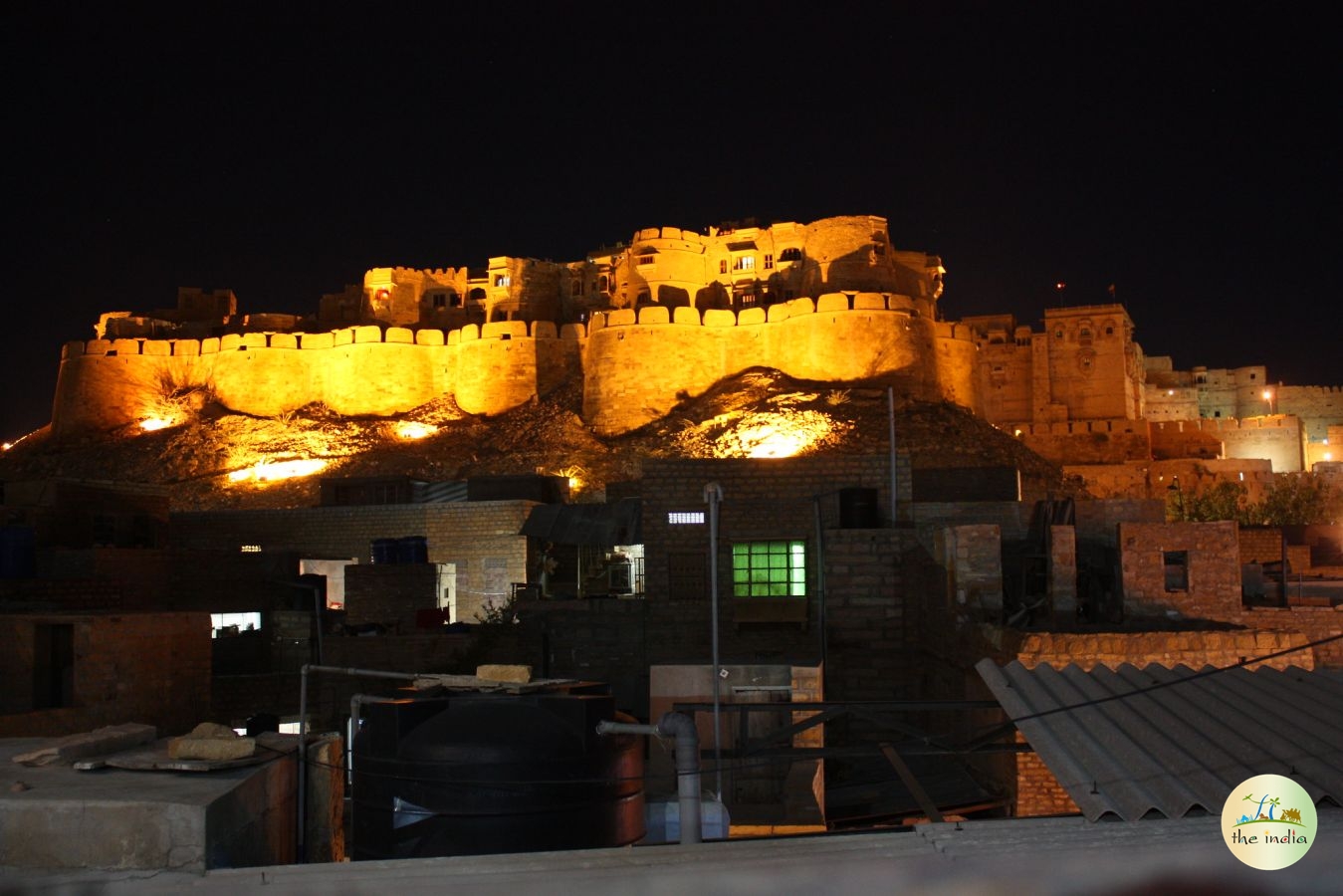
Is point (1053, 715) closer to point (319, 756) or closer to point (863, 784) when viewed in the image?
point (319, 756)

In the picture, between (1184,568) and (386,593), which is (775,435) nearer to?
(386,593)

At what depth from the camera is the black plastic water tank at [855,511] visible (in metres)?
14.5

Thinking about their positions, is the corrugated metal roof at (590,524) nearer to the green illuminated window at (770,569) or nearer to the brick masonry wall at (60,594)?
the green illuminated window at (770,569)

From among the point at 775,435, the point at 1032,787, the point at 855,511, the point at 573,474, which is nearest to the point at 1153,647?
the point at 1032,787

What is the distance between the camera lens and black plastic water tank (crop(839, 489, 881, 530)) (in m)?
14.5

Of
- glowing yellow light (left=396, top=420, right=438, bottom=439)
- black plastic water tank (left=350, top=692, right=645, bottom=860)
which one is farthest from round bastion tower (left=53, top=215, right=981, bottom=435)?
black plastic water tank (left=350, top=692, right=645, bottom=860)

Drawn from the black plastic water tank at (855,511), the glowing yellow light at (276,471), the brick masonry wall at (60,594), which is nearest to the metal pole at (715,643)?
the black plastic water tank at (855,511)

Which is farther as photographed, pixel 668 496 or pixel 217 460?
pixel 217 460

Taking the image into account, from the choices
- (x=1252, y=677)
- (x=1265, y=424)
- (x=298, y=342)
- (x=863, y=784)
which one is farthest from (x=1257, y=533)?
(x=298, y=342)

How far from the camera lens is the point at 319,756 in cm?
577

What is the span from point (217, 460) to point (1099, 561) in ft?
126

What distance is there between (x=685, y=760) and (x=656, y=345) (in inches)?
1451

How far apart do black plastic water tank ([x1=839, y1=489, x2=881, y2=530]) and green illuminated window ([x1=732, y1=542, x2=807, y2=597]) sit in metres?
0.67

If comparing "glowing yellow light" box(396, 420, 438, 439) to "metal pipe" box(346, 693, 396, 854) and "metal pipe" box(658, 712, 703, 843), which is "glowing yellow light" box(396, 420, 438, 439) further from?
"metal pipe" box(658, 712, 703, 843)
